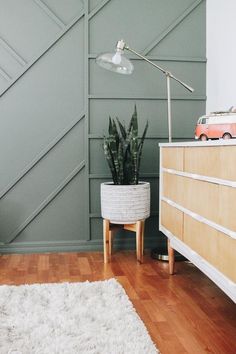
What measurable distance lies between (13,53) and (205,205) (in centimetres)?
176

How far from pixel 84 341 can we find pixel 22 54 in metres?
2.01

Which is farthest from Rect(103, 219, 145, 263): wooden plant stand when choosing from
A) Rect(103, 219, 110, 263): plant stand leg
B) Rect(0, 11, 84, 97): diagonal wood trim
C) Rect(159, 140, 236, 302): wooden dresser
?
Rect(0, 11, 84, 97): diagonal wood trim

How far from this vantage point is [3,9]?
110 inches

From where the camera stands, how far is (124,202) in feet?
8.54

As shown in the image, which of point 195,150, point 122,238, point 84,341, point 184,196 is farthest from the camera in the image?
point 122,238

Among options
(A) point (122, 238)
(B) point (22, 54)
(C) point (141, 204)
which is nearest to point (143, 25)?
(B) point (22, 54)

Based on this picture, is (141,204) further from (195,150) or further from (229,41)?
(229,41)

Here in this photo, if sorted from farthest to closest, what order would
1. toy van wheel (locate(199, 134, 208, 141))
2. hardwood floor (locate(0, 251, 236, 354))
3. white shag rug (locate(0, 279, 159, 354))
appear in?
1. toy van wheel (locate(199, 134, 208, 141))
2. hardwood floor (locate(0, 251, 236, 354))
3. white shag rug (locate(0, 279, 159, 354))

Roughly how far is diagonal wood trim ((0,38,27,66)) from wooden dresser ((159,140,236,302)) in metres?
1.17

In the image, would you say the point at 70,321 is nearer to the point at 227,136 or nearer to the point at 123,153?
the point at 227,136

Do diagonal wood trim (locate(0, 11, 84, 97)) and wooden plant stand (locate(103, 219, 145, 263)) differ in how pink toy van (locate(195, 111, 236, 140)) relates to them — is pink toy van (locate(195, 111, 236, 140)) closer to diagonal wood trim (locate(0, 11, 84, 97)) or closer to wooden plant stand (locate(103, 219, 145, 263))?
wooden plant stand (locate(103, 219, 145, 263))

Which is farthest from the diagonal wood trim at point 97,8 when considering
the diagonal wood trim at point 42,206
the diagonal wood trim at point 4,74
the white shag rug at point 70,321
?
the white shag rug at point 70,321

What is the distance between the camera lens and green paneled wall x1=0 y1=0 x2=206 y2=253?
9.39 ft

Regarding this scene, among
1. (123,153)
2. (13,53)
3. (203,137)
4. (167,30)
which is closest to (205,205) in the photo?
(203,137)
